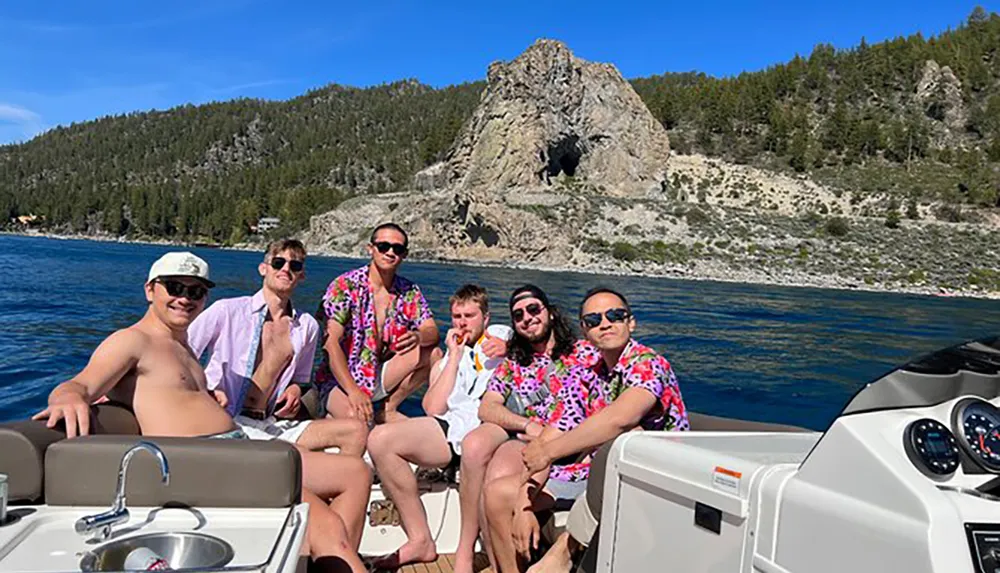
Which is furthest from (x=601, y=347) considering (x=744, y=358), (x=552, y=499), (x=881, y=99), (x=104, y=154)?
(x=104, y=154)

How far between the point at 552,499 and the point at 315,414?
188 centimetres

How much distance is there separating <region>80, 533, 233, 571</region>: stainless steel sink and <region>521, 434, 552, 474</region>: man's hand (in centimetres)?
120

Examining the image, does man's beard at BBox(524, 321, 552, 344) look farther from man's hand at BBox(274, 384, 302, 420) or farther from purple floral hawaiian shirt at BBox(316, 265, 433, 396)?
man's hand at BBox(274, 384, 302, 420)

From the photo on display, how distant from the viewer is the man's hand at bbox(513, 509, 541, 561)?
2.79m

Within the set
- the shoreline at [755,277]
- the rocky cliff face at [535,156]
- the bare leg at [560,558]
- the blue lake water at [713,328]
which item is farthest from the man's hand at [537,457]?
the rocky cliff face at [535,156]

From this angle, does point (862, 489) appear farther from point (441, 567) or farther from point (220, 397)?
point (220, 397)

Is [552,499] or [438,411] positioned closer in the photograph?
[552,499]

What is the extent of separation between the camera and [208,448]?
2230 millimetres

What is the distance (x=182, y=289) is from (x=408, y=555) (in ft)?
5.10

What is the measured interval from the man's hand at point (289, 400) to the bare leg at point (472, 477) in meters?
1.22

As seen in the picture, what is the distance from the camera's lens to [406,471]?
10.8 feet

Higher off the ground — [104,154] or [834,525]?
[104,154]

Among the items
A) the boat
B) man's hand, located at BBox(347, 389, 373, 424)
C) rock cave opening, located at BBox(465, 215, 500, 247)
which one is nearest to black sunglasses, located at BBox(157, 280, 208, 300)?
the boat

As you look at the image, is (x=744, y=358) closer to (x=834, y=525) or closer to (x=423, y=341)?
(x=423, y=341)
